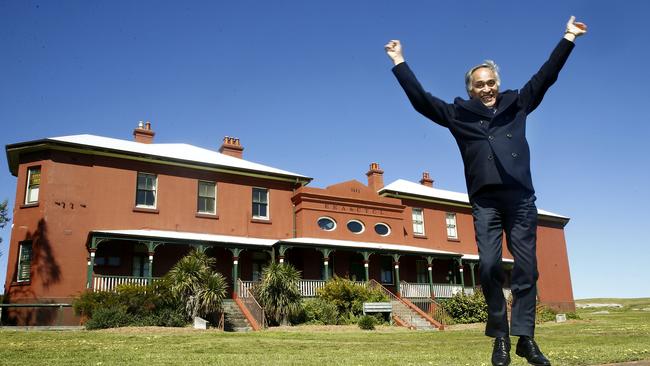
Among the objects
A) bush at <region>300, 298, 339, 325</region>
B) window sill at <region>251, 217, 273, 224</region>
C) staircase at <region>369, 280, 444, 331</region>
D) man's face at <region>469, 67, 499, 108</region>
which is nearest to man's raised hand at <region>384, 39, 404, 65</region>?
man's face at <region>469, 67, 499, 108</region>

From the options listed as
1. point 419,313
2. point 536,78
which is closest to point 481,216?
point 536,78

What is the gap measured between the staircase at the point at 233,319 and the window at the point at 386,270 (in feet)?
29.9

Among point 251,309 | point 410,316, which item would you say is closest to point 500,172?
Answer: point 251,309

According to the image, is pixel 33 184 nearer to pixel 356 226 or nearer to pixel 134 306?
pixel 134 306

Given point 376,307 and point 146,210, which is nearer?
point 376,307

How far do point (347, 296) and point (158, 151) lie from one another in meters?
10.6

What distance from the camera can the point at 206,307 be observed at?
17.9 metres

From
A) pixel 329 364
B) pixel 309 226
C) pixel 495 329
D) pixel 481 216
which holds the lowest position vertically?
pixel 329 364

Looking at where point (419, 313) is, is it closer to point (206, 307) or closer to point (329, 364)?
point (206, 307)

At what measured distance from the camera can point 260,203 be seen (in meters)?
25.8

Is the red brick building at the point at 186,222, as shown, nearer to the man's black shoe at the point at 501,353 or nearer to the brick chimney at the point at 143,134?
the brick chimney at the point at 143,134

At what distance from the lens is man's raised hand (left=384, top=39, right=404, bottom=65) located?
4066mm

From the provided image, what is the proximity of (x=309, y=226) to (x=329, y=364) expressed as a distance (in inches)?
775

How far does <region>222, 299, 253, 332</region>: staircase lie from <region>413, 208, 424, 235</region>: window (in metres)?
12.8
